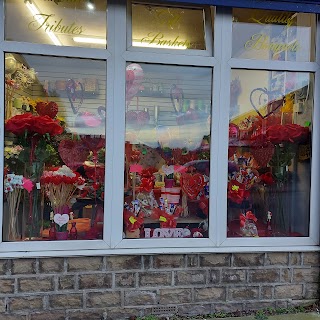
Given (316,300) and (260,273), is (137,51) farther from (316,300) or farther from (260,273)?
(316,300)

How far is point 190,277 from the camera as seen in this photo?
356 cm

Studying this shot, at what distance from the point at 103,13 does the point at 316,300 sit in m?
3.53

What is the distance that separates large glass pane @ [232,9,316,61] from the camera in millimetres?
3746

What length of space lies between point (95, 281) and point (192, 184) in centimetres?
135

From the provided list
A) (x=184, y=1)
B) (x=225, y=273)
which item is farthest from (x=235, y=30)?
(x=225, y=273)

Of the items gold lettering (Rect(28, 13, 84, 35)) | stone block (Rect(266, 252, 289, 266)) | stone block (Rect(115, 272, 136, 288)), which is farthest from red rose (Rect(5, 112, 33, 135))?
stone block (Rect(266, 252, 289, 266))

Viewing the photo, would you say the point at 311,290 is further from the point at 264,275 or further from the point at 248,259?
the point at 248,259

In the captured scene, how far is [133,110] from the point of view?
12.3 ft

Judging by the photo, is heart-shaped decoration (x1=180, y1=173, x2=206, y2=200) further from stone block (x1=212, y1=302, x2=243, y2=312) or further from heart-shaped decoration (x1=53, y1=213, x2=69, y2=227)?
heart-shaped decoration (x1=53, y1=213, x2=69, y2=227)

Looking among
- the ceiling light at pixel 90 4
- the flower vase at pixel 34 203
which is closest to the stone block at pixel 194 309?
the flower vase at pixel 34 203

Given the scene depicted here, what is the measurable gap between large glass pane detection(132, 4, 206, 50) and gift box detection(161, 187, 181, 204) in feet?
4.76

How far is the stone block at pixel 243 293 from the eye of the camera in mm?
3627

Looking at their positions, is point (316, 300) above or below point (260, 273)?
below

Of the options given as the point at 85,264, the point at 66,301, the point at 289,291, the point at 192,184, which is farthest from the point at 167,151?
the point at 289,291
